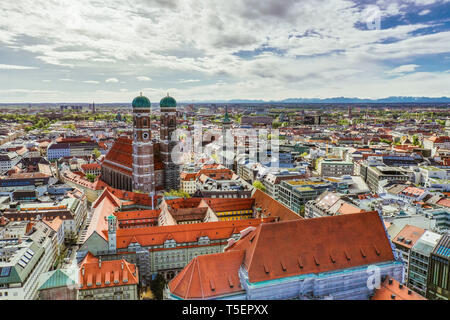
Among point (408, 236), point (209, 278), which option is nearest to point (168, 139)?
point (209, 278)

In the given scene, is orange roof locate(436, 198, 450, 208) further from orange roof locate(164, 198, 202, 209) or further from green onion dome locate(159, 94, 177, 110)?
green onion dome locate(159, 94, 177, 110)

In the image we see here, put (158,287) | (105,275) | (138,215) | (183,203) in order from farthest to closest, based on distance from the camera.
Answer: (183,203), (138,215), (158,287), (105,275)

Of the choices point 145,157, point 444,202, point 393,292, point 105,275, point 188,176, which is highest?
point 145,157

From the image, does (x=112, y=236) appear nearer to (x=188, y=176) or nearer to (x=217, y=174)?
(x=188, y=176)

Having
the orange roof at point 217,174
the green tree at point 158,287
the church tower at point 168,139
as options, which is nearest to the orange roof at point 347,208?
the green tree at point 158,287

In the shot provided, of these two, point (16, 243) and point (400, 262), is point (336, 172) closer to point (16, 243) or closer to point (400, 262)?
point (400, 262)
